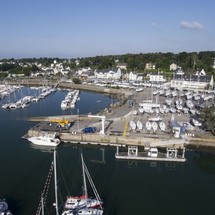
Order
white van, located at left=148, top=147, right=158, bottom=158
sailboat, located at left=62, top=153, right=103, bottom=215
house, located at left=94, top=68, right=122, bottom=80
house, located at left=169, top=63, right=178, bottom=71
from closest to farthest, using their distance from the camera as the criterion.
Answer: sailboat, located at left=62, top=153, right=103, bottom=215 → white van, located at left=148, top=147, right=158, bottom=158 → house, located at left=94, top=68, right=122, bottom=80 → house, located at left=169, top=63, right=178, bottom=71

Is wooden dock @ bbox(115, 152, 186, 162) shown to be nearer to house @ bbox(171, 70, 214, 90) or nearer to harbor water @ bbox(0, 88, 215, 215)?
harbor water @ bbox(0, 88, 215, 215)

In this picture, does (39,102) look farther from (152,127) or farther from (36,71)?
(36,71)

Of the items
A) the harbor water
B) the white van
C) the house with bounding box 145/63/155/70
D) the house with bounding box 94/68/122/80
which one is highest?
the house with bounding box 145/63/155/70

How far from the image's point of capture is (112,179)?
71.1 feet

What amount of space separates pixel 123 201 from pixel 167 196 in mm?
3121

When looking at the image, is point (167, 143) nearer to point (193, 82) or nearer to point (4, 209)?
point (4, 209)

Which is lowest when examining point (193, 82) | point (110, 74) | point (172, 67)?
point (110, 74)

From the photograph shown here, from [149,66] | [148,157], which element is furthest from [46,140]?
[149,66]

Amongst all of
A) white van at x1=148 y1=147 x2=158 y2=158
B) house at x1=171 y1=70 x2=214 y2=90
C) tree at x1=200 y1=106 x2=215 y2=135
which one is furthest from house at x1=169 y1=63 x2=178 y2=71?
white van at x1=148 y1=147 x2=158 y2=158

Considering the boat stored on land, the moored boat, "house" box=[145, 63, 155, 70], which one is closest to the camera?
the moored boat

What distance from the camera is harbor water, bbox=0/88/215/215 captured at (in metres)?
18.0

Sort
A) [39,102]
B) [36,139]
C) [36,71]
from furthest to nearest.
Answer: [36,71] < [39,102] < [36,139]

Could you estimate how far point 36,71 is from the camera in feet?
314

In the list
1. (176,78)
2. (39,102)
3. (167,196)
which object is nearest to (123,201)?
(167,196)
